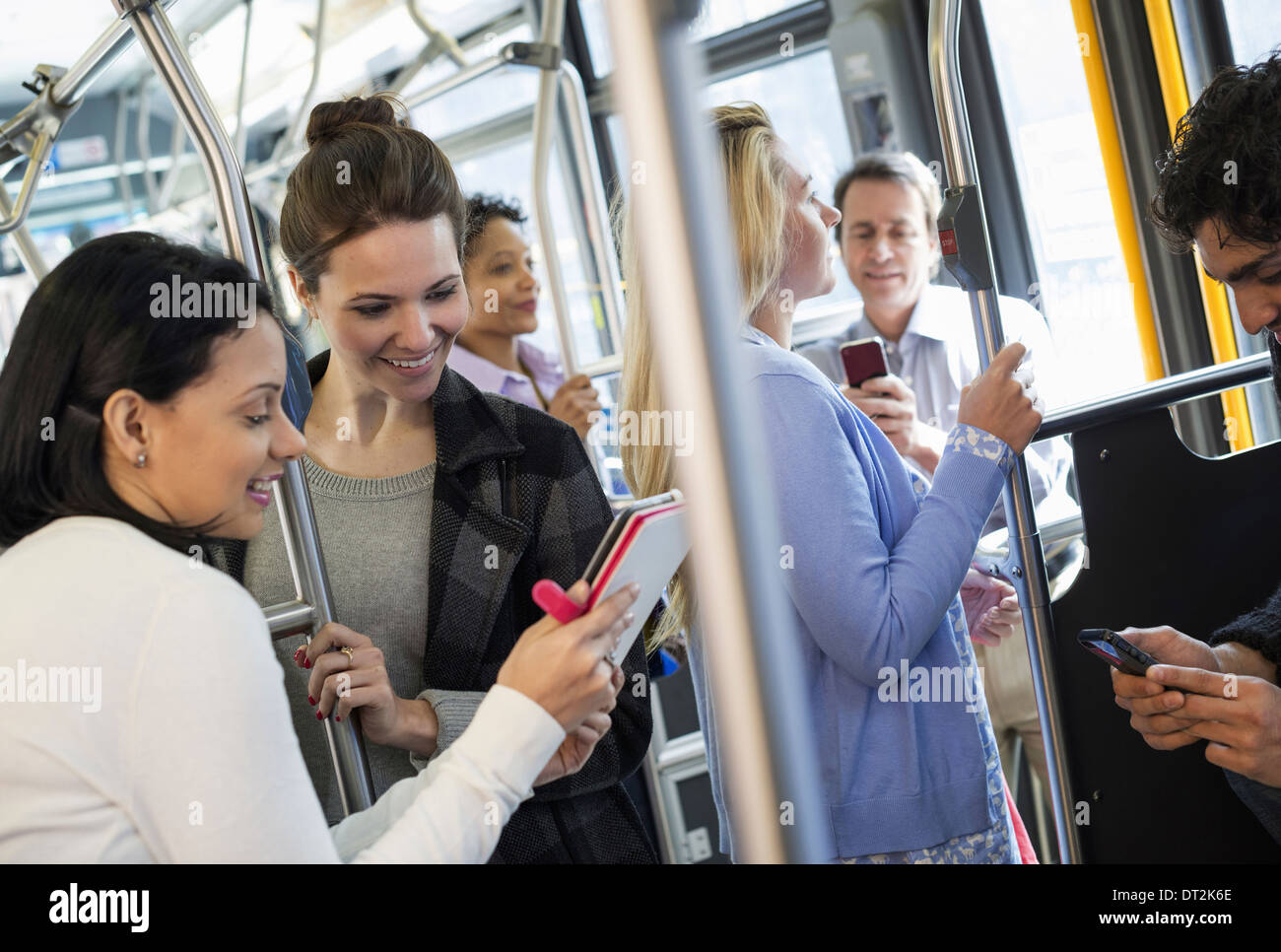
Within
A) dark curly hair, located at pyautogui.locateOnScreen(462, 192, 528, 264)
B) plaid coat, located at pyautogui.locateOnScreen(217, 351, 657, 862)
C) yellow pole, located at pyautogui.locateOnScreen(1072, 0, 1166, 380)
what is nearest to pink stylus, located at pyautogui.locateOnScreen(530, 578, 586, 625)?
plaid coat, located at pyautogui.locateOnScreen(217, 351, 657, 862)

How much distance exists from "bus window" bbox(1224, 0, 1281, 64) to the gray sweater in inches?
79.2

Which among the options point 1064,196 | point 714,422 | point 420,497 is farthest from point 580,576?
point 1064,196

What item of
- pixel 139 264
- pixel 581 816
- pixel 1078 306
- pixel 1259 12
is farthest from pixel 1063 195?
→ pixel 139 264

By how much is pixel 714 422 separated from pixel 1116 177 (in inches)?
91.9

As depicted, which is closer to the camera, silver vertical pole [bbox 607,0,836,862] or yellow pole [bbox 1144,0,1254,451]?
silver vertical pole [bbox 607,0,836,862]

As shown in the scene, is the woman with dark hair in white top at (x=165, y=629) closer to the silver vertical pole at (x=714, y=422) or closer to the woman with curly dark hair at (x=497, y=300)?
the silver vertical pole at (x=714, y=422)

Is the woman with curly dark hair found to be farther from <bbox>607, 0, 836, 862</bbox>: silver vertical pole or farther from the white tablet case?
<bbox>607, 0, 836, 862</bbox>: silver vertical pole

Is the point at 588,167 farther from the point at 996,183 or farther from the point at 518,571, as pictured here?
the point at 518,571

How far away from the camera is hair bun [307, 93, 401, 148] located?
1.45 m

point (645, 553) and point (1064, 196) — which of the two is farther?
point (1064, 196)

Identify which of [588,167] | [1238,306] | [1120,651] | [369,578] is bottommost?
[1120,651]

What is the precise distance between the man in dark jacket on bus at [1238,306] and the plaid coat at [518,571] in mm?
588

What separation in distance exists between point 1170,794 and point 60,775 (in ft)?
4.40

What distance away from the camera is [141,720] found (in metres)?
0.77
